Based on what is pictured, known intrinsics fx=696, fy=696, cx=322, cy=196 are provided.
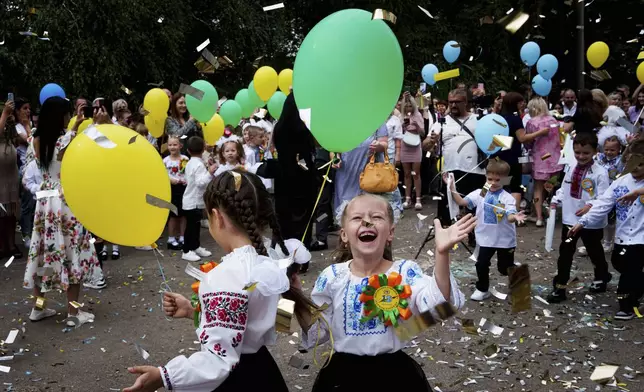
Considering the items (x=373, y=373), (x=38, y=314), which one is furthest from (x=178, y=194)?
(x=373, y=373)

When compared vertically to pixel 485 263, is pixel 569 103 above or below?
above

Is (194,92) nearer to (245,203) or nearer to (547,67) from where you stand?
(245,203)

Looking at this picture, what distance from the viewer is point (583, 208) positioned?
19.4 feet

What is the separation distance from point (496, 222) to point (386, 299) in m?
3.76

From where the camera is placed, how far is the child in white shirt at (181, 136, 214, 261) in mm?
8086

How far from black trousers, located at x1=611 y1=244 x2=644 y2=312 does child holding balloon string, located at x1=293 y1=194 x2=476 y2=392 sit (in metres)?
3.38

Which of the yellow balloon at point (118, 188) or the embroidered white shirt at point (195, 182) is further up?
the yellow balloon at point (118, 188)

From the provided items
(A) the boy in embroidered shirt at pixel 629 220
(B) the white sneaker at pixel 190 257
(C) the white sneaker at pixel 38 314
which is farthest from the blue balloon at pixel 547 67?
(C) the white sneaker at pixel 38 314

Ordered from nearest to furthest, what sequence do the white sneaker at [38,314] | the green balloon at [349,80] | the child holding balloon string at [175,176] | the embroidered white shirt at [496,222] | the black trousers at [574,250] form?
the green balloon at [349,80] < the white sneaker at [38,314] < the black trousers at [574,250] < the embroidered white shirt at [496,222] < the child holding balloon string at [175,176]

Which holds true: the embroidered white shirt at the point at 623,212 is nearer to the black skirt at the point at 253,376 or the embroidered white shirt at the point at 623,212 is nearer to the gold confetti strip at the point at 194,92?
the gold confetti strip at the point at 194,92

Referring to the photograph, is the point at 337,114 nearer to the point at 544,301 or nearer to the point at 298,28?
the point at 544,301

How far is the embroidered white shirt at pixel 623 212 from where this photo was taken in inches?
219

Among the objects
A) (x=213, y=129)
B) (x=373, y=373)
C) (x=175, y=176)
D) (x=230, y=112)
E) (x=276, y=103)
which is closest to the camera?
(x=373, y=373)

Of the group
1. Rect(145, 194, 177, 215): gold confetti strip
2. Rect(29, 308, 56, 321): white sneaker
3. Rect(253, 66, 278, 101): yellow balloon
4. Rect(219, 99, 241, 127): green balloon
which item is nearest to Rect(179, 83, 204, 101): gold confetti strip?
Rect(145, 194, 177, 215): gold confetti strip
